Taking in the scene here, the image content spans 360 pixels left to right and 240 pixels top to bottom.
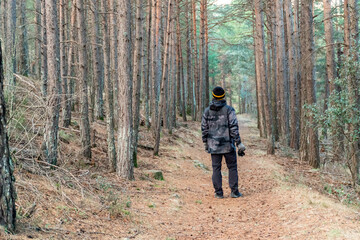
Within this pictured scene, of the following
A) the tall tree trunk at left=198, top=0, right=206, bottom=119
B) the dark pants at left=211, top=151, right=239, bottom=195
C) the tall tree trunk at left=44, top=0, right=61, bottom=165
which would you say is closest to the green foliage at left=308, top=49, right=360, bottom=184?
the dark pants at left=211, top=151, right=239, bottom=195

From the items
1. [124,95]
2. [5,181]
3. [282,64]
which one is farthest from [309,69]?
[5,181]

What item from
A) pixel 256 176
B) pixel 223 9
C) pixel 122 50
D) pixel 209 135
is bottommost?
pixel 256 176

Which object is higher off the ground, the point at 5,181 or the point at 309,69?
the point at 309,69

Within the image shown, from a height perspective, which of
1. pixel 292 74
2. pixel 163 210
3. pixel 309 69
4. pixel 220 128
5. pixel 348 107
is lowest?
pixel 163 210

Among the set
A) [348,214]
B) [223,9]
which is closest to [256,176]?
[348,214]

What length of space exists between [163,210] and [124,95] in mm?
2946

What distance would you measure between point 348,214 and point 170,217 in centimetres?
301

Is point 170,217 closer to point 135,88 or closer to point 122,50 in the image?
point 122,50

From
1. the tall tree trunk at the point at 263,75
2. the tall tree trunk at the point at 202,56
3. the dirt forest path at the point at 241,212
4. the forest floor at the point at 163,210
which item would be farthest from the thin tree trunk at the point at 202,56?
the forest floor at the point at 163,210

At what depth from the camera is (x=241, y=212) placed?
19.9 ft

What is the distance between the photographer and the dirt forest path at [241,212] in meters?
4.64

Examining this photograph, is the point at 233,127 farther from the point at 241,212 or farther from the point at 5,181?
the point at 5,181

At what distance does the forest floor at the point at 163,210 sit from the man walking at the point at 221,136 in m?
0.56

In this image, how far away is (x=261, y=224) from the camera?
5.28 meters
